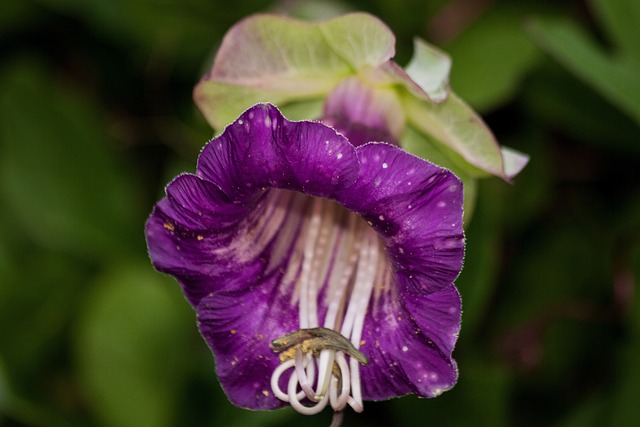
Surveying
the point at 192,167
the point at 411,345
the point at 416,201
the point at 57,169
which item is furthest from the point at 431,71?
the point at 57,169

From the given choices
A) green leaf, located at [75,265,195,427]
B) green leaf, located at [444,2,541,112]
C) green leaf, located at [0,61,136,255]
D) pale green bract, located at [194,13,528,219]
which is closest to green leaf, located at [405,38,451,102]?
pale green bract, located at [194,13,528,219]

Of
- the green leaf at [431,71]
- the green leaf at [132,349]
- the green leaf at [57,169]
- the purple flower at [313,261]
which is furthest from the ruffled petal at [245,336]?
the green leaf at [57,169]

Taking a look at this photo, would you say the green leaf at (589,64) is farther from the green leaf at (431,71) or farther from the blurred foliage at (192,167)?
the green leaf at (431,71)

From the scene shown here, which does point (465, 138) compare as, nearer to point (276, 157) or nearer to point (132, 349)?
point (276, 157)

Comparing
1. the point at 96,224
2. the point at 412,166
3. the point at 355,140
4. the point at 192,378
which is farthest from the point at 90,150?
the point at 412,166

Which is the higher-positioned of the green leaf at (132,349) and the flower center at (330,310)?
the flower center at (330,310)
